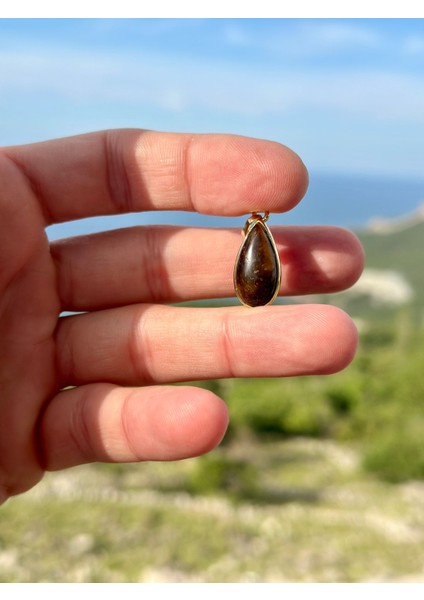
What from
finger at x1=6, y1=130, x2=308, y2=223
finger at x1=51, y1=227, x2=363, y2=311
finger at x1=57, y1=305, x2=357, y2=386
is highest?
finger at x1=6, y1=130, x2=308, y2=223

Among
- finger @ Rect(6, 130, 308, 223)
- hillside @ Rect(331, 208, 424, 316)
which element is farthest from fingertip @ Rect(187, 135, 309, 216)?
hillside @ Rect(331, 208, 424, 316)

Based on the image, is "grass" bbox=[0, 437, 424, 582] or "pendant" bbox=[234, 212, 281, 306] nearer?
"pendant" bbox=[234, 212, 281, 306]

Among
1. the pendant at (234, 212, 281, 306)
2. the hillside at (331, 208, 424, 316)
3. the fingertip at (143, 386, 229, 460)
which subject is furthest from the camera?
the hillside at (331, 208, 424, 316)

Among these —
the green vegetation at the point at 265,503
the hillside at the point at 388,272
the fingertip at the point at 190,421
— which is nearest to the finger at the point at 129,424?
the fingertip at the point at 190,421

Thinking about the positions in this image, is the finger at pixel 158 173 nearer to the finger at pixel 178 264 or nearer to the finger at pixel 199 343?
the finger at pixel 178 264

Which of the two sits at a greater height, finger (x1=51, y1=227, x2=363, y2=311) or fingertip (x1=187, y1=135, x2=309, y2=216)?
fingertip (x1=187, y1=135, x2=309, y2=216)

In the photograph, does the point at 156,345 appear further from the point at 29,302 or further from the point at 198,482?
the point at 198,482

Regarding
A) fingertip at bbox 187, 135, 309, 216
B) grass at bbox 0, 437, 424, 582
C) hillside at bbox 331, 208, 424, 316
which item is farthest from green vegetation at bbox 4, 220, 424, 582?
hillside at bbox 331, 208, 424, 316

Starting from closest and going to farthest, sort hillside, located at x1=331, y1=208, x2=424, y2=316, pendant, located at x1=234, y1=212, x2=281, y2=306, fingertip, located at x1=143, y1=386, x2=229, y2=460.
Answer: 1. fingertip, located at x1=143, y1=386, x2=229, y2=460
2. pendant, located at x1=234, y1=212, x2=281, y2=306
3. hillside, located at x1=331, y1=208, x2=424, y2=316

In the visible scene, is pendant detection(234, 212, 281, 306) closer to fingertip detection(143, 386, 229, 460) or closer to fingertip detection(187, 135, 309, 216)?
fingertip detection(187, 135, 309, 216)
